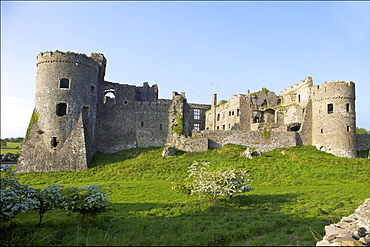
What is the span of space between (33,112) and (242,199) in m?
27.5

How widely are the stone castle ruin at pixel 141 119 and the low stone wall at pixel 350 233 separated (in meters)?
25.9

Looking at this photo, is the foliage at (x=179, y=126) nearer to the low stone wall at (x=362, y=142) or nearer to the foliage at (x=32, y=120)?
the foliage at (x=32, y=120)

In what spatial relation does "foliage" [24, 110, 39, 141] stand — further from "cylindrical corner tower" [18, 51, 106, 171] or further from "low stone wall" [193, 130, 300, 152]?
"low stone wall" [193, 130, 300, 152]

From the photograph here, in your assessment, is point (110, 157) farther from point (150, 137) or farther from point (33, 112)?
point (33, 112)

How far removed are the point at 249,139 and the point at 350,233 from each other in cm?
2918

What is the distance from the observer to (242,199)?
69.4 feet

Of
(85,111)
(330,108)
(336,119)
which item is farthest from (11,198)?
(330,108)

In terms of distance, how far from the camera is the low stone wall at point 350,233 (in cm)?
1066

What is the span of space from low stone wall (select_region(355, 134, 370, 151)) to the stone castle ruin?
0.07m

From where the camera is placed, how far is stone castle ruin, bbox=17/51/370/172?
35.3m

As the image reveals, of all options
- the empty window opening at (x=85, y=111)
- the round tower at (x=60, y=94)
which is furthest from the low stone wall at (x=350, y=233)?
the empty window opening at (x=85, y=111)

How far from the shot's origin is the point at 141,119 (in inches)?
1704

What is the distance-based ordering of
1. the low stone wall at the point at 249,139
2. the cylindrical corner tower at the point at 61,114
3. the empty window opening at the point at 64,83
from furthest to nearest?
the low stone wall at the point at 249,139
the empty window opening at the point at 64,83
the cylindrical corner tower at the point at 61,114

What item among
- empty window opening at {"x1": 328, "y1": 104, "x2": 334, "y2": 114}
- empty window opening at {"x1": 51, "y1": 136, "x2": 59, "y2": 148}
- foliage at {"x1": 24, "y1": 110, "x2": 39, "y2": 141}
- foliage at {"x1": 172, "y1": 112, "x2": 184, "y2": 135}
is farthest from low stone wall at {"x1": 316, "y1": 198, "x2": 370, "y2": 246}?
foliage at {"x1": 24, "y1": 110, "x2": 39, "y2": 141}
